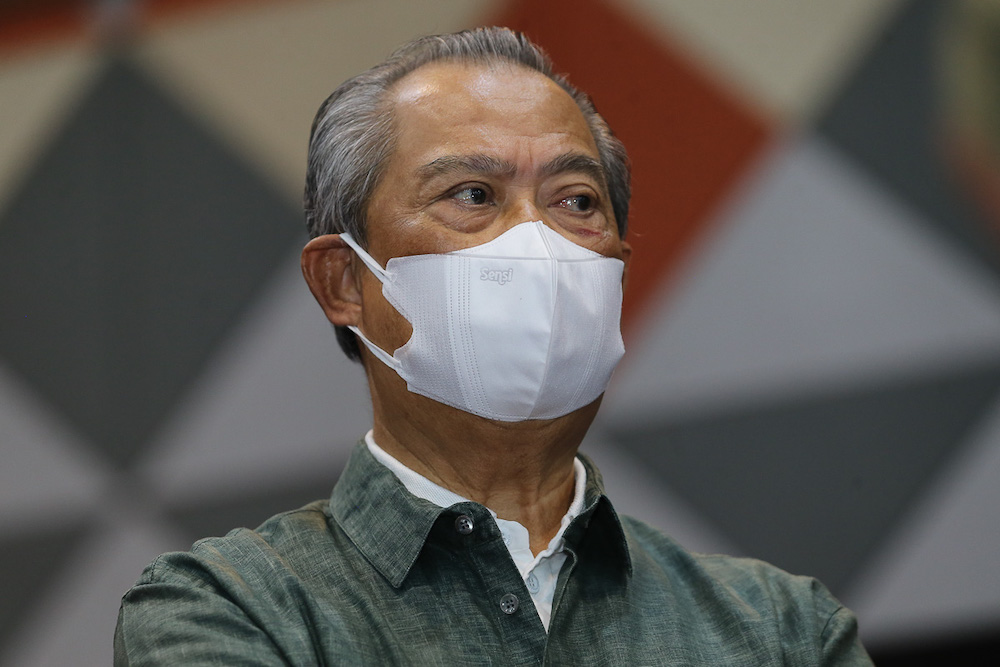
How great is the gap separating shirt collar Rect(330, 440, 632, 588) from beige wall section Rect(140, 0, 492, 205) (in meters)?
1.75

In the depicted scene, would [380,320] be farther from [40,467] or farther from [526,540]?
[40,467]

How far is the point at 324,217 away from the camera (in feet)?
5.93

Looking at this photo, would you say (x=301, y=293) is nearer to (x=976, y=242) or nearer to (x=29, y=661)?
(x=29, y=661)

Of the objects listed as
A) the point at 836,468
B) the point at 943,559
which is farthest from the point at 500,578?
the point at 943,559

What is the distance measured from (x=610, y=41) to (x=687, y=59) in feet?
0.72

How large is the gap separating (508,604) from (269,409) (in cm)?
192

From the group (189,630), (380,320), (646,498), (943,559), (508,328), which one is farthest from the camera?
(646,498)

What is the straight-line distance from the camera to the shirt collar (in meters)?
1.50

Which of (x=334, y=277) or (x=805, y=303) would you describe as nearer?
(x=334, y=277)

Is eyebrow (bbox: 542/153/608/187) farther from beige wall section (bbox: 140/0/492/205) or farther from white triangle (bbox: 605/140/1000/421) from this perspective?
beige wall section (bbox: 140/0/492/205)

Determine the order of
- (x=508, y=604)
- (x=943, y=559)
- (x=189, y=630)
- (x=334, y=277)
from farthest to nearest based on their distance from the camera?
(x=943, y=559), (x=334, y=277), (x=508, y=604), (x=189, y=630)

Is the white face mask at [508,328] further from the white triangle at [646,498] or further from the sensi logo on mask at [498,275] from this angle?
the white triangle at [646,498]

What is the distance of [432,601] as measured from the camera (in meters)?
1.48

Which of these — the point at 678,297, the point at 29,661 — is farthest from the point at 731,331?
the point at 29,661
